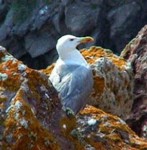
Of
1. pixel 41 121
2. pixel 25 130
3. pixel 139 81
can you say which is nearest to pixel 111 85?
pixel 139 81

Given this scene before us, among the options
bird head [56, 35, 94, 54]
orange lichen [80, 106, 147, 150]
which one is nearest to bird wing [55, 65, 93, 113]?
bird head [56, 35, 94, 54]

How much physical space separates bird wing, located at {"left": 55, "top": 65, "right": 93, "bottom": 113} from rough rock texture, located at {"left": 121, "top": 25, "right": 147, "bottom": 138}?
965mm

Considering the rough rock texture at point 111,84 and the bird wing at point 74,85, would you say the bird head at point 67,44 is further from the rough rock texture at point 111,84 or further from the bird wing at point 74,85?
Answer: the rough rock texture at point 111,84

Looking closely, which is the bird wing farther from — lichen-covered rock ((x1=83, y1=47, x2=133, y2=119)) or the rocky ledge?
the rocky ledge

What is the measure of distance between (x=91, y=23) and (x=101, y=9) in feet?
4.22

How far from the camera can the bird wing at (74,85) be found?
8.42 m

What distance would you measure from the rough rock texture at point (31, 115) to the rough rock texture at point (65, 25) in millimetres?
27434

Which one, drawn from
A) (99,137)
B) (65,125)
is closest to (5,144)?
(65,125)

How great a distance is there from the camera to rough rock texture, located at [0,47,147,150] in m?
5.12

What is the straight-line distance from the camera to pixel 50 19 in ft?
117

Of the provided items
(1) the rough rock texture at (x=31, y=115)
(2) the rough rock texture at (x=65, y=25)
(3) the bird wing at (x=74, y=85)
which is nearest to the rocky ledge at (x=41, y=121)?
(1) the rough rock texture at (x=31, y=115)

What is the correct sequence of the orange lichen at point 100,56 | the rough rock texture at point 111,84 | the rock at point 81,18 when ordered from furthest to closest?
the rock at point 81,18, the orange lichen at point 100,56, the rough rock texture at point 111,84

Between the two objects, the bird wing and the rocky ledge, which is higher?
the rocky ledge

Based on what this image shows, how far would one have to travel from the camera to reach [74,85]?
28.6 feet
